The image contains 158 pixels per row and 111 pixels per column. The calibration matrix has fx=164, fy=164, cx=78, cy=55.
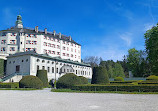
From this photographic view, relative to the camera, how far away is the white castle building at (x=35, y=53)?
44969 millimetres

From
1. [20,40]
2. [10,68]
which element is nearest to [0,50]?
[20,40]

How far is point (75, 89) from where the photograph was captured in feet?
76.1

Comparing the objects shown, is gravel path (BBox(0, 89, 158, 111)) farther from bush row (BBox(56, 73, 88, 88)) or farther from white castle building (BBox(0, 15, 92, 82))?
white castle building (BBox(0, 15, 92, 82))

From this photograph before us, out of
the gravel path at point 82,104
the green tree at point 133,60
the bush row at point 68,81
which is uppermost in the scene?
the green tree at point 133,60

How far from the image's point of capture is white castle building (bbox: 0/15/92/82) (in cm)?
4497

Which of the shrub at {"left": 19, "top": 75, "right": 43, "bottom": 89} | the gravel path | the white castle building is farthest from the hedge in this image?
the white castle building

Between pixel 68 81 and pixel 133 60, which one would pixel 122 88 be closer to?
pixel 68 81

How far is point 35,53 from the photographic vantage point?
46.2 meters

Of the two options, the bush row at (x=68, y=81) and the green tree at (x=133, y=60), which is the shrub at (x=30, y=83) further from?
the green tree at (x=133, y=60)

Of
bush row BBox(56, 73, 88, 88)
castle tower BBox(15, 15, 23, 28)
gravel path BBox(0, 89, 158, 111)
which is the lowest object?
gravel path BBox(0, 89, 158, 111)

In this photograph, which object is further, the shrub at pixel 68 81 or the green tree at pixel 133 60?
the green tree at pixel 133 60

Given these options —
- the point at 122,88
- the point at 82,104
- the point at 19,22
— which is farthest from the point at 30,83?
the point at 19,22

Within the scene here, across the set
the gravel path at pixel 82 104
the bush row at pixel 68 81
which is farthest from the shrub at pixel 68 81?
the gravel path at pixel 82 104

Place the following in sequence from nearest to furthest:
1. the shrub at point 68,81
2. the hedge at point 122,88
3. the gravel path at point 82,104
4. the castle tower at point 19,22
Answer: the gravel path at point 82,104, the hedge at point 122,88, the shrub at point 68,81, the castle tower at point 19,22
